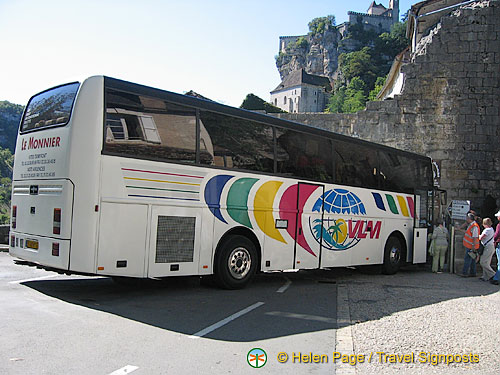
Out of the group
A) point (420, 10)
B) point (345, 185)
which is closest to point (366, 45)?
point (420, 10)

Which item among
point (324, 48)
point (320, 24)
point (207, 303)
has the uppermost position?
point (320, 24)

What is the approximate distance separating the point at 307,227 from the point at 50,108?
217 inches

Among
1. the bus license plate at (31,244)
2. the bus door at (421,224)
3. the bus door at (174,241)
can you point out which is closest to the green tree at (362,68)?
the bus door at (421,224)

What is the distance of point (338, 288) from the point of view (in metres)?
10.5

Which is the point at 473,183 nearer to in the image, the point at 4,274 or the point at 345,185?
the point at 345,185

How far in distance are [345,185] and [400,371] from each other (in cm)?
725

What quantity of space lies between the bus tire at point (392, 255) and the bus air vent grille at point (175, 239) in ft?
22.3

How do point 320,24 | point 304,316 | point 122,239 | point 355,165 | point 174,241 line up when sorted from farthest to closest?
point 320,24
point 355,165
point 174,241
point 122,239
point 304,316

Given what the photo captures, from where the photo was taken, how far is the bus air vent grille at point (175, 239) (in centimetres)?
801

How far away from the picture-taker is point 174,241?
823cm

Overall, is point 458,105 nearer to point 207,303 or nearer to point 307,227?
point 307,227

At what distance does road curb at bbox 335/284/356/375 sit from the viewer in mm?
4974

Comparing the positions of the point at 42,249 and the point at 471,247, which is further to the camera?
the point at 471,247

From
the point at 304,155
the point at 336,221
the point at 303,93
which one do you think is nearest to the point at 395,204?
the point at 336,221
